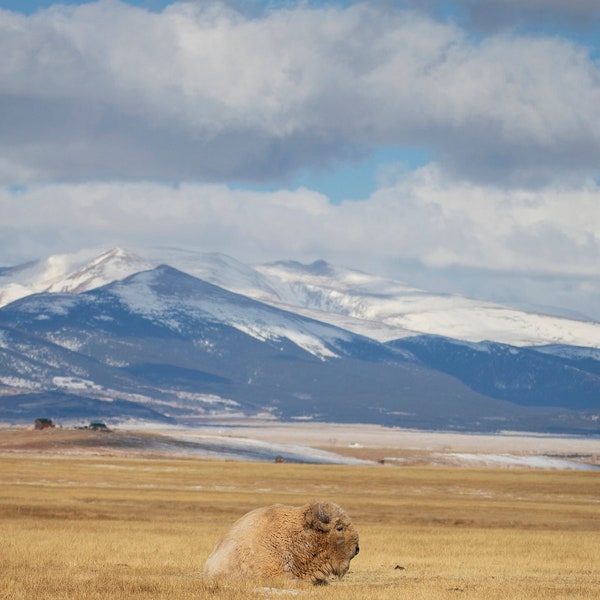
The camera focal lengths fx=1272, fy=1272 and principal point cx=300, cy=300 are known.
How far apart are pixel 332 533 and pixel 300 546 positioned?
82cm

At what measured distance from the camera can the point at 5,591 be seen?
83.4ft

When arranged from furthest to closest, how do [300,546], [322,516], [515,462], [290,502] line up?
1. [515,462]
2. [290,502]
3. [300,546]
4. [322,516]

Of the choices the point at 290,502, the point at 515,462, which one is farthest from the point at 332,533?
the point at 515,462

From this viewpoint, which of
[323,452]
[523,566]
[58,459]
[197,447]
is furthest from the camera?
→ [323,452]

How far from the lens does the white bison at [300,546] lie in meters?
28.5

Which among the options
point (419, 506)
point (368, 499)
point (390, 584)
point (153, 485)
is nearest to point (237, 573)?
point (390, 584)

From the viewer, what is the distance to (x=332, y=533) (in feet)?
93.5

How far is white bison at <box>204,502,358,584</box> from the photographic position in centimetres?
2852

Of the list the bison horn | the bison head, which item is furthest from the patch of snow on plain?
the bison horn

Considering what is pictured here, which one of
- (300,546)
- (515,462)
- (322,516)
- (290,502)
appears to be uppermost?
(322,516)

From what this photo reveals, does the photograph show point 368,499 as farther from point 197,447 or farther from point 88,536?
point 197,447

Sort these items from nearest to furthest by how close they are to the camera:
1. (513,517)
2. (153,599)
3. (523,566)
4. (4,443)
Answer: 1. (153,599)
2. (523,566)
3. (513,517)
4. (4,443)

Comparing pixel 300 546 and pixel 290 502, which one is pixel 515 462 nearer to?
pixel 290 502

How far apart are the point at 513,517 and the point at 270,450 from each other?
336 feet
